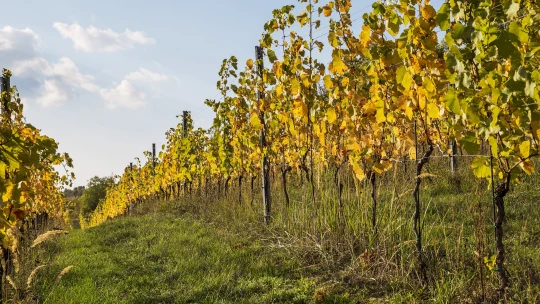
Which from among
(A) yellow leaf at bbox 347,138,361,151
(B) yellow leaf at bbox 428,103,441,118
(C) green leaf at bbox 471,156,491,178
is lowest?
(C) green leaf at bbox 471,156,491,178

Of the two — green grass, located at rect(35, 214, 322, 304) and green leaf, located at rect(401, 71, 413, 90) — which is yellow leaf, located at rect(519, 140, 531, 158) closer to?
green leaf, located at rect(401, 71, 413, 90)

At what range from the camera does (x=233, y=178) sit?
1117 cm

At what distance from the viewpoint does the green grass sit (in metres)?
3.85

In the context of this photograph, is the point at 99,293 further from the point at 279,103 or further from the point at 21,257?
the point at 279,103

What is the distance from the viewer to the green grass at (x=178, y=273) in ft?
12.6

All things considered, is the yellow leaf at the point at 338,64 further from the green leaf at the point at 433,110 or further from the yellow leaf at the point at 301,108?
the green leaf at the point at 433,110

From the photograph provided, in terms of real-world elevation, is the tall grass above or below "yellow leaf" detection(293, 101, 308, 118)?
below

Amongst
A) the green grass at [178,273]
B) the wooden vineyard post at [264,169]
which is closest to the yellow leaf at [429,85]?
the green grass at [178,273]

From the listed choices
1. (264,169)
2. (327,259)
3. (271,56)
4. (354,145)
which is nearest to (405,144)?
(354,145)

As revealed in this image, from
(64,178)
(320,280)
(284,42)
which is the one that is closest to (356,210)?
(320,280)

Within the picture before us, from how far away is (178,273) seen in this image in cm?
468

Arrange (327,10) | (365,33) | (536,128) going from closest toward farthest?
(536,128), (365,33), (327,10)

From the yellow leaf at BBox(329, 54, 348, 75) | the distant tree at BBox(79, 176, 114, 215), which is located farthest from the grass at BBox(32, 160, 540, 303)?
the distant tree at BBox(79, 176, 114, 215)

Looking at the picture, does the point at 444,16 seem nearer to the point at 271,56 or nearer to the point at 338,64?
the point at 338,64
